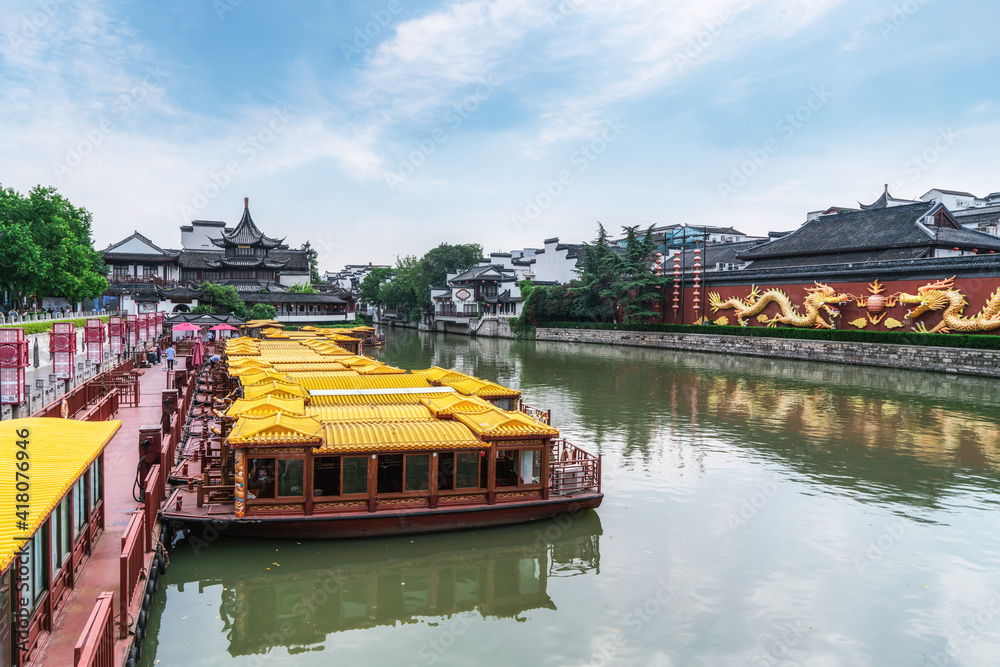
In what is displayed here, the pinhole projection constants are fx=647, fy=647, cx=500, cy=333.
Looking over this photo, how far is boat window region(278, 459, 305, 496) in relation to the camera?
32.3 ft

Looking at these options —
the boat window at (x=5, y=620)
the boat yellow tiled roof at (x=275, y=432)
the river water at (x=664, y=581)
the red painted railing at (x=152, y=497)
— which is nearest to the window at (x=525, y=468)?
the river water at (x=664, y=581)

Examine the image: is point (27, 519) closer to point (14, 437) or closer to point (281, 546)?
point (14, 437)

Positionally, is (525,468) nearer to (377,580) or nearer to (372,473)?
(372,473)

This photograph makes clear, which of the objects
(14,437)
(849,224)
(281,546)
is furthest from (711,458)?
(849,224)

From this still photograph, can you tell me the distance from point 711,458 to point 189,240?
70.6 meters

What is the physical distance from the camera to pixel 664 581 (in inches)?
365

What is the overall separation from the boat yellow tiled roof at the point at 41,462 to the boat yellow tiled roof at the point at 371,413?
3477 mm

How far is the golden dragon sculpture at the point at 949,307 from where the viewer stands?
1192 inches

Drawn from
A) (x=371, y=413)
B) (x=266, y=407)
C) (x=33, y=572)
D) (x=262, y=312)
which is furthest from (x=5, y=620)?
(x=262, y=312)

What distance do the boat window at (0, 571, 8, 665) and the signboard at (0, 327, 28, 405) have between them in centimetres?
896

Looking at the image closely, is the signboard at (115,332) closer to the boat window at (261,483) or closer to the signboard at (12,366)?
the signboard at (12,366)

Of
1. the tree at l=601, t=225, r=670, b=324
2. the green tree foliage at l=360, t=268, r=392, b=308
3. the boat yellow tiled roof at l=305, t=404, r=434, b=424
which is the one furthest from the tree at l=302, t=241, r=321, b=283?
the boat yellow tiled roof at l=305, t=404, r=434, b=424

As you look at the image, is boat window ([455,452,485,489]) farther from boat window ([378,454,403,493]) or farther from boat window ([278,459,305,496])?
boat window ([278,459,305,496])

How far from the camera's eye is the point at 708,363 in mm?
36906
